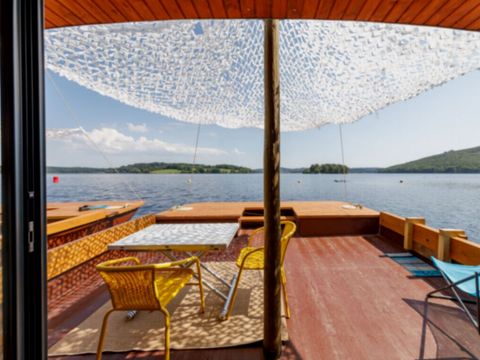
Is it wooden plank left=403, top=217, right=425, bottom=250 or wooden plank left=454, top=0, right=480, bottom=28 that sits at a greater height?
wooden plank left=454, top=0, right=480, bottom=28

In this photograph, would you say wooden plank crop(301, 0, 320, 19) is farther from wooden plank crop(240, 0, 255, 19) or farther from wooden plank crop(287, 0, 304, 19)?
wooden plank crop(240, 0, 255, 19)

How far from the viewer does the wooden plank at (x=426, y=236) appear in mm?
3109

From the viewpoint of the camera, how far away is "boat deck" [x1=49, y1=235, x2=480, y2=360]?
165cm

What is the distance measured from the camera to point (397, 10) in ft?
4.34

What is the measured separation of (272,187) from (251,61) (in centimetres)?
216

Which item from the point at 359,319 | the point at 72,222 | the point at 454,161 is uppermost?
the point at 454,161

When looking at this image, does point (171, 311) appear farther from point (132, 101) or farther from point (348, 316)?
point (132, 101)

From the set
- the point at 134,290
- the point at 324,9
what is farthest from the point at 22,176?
the point at 324,9

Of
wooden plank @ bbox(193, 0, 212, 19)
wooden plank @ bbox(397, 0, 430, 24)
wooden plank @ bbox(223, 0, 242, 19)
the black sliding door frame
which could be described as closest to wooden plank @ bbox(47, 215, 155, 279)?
the black sliding door frame

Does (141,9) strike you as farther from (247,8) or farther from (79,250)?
(79,250)

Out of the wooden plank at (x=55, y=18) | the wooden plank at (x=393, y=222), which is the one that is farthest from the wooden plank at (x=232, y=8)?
the wooden plank at (x=393, y=222)

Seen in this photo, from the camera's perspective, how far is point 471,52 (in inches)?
82.9

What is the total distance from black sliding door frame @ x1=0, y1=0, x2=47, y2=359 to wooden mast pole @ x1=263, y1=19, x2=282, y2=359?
1.06 m

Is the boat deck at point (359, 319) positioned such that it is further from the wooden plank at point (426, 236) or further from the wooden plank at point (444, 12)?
the wooden plank at point (444, 12)
